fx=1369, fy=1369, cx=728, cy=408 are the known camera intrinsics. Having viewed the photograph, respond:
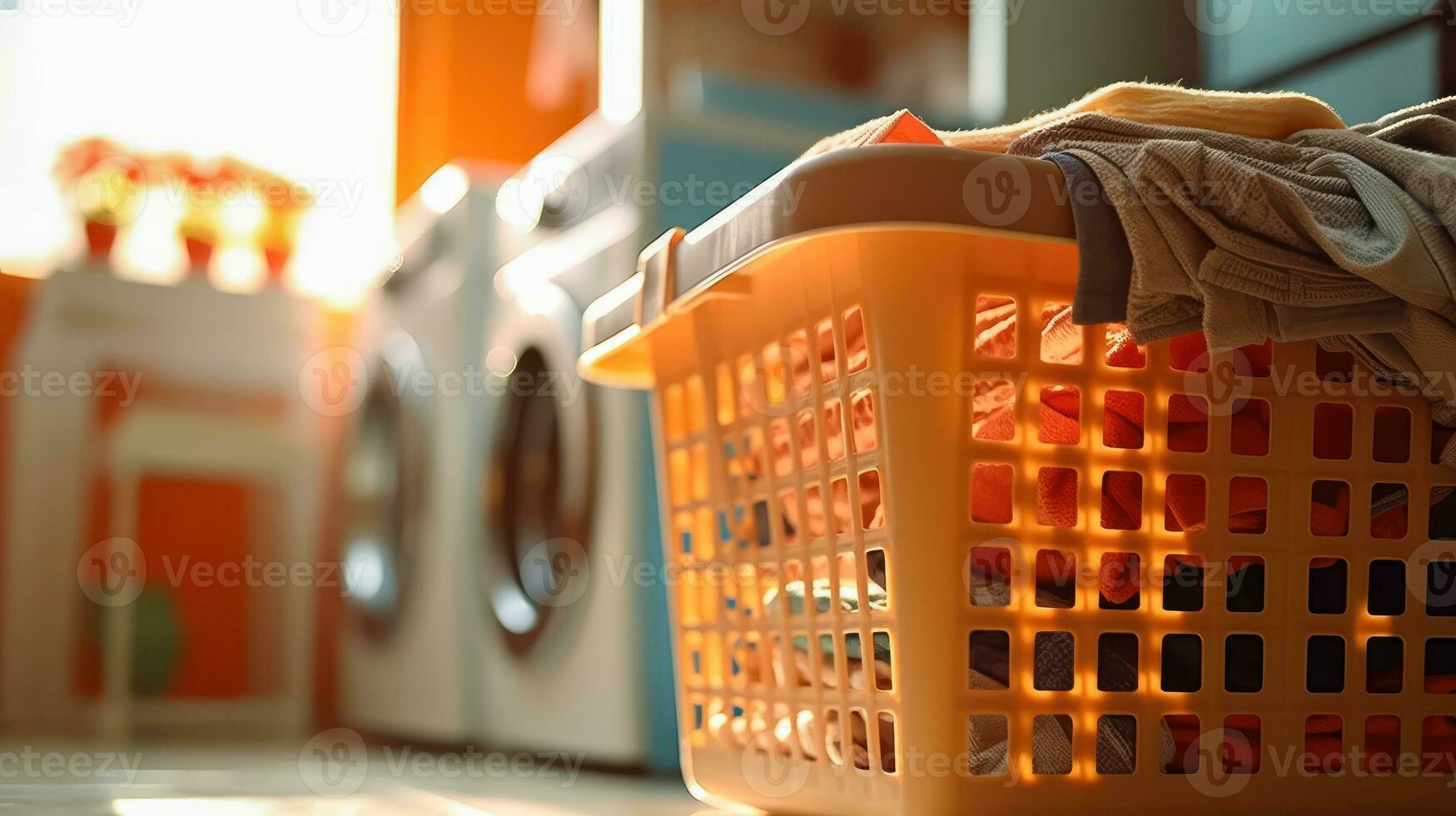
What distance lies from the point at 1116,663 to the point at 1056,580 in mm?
56

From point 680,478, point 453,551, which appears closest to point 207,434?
point 453,551

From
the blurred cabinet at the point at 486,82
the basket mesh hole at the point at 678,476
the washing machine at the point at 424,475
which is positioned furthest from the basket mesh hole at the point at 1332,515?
the blurred cabinet at the point at 486,82

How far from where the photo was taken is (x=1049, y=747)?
0.72 m

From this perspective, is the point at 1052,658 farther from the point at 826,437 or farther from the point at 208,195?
the point at 208,195

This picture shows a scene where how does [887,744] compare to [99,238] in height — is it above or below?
below

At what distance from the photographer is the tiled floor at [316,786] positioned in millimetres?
1187

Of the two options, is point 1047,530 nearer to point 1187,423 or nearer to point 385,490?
point 1187,423

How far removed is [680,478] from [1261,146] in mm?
451

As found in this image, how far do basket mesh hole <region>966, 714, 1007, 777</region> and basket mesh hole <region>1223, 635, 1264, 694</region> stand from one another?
0.13 meters

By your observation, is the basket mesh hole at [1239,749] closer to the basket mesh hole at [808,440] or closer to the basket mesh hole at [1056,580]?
the basket mesh hole at [1056,580]

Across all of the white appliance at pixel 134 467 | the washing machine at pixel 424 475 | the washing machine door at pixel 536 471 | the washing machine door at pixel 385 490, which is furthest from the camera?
the white appliance at pixel 134 467

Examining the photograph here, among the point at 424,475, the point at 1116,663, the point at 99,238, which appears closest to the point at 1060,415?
the point at 1116,663

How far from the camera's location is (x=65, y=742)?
218 cm

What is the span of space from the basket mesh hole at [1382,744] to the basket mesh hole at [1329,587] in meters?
0.07
